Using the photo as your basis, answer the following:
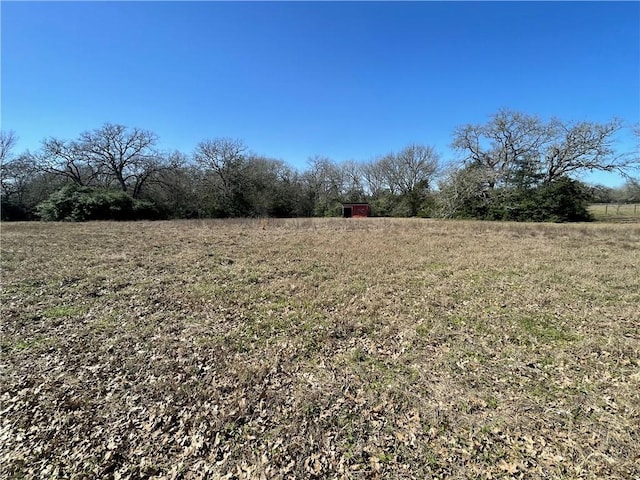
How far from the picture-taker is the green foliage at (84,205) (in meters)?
21.2

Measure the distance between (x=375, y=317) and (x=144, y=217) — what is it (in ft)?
84.6

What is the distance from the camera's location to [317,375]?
3131mm

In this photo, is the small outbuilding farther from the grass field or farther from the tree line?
the grass field

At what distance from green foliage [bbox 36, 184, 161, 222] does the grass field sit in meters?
18.3

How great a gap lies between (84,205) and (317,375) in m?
25.8

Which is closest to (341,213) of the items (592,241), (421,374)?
(592,241)

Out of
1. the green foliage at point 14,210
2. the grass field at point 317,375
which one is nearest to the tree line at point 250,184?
the green foliage at point 14,210

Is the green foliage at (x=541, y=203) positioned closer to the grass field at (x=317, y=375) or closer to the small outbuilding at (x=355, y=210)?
the small outbuilding at (x=355, y=210)

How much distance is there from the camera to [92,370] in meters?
3.15

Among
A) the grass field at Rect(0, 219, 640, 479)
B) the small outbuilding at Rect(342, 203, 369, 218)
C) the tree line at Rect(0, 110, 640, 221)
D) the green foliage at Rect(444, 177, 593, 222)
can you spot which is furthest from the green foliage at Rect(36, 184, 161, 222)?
the green foliage at Rect(444, 177, 593, 222)

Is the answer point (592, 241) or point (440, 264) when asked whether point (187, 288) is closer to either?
point (440, 264)

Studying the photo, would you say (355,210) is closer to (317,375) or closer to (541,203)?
(541,203)

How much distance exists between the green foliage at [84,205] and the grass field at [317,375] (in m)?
18.3

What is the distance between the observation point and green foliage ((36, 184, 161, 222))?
69.6 ft
